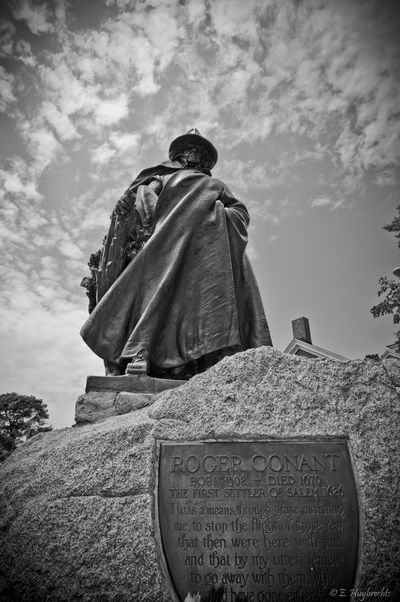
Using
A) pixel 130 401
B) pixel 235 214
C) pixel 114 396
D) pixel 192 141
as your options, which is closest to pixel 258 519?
pixel 130 401

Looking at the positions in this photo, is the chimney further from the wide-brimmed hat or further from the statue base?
the statue base

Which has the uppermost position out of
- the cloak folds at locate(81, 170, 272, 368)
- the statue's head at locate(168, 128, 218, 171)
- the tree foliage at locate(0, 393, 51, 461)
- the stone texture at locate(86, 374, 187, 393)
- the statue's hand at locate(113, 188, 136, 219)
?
the tree foliage at locate(0, 393, 51, 461)

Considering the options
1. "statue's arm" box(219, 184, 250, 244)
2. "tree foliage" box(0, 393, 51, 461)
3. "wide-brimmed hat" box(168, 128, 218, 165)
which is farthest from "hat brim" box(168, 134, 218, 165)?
"tree foliage" box(0, 393, 51, 461)

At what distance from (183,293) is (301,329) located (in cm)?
1998

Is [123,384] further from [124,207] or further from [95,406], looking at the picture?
[124,207]

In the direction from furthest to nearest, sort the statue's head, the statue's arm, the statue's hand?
the statue's head
the statue's arm
the statue's hand

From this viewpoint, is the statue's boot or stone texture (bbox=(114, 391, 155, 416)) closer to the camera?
stone texture (bbox=(114, 391, 155, 416))

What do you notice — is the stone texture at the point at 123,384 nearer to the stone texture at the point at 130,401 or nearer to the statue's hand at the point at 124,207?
the stone texture at the point at 130,401

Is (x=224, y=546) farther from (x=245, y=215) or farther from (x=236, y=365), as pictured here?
(x=245, y=215)

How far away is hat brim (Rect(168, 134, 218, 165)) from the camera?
4.55 meters

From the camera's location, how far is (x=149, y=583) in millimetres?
1717

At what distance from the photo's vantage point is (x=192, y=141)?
4570mm

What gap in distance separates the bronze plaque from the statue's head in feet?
11.2

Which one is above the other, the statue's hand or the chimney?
the chimney
